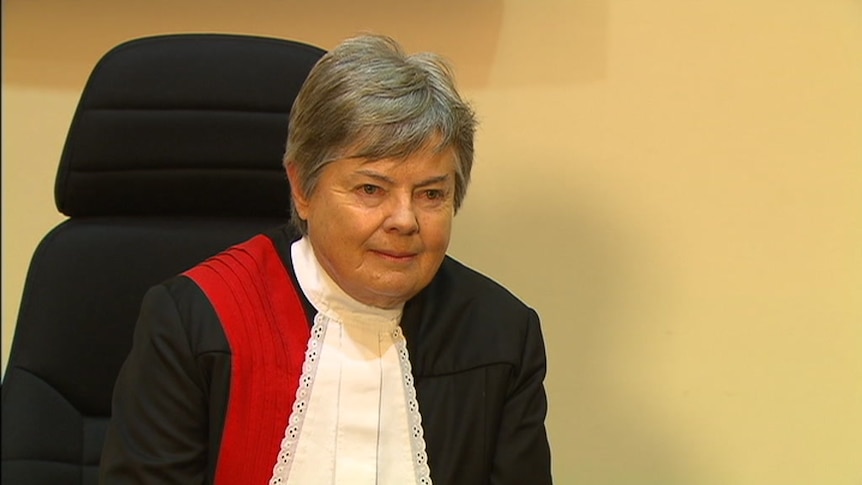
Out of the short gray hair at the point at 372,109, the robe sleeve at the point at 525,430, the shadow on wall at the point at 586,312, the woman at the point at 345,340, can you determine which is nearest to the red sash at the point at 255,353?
the woman at the point at 345,340

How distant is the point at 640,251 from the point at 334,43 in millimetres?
679

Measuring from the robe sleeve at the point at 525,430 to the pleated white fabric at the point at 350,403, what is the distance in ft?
0.41

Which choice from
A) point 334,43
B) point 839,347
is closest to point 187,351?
point 334,43

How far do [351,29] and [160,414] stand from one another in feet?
2.83

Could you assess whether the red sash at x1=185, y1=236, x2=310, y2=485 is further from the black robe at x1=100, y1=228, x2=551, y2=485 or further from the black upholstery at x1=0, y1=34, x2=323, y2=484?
the black upholstery at x1=0, y1=34, x2=323, y2=484

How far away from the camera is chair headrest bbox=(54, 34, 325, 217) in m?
1.45

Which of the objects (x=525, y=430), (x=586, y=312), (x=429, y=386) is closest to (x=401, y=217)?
(x=429, y=386)

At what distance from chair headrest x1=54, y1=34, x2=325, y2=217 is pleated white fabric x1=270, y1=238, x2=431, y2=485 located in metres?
0.20

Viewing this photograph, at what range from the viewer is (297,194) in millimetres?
1340

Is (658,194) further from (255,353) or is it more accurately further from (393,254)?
(255,353)

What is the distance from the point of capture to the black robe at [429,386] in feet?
4.20

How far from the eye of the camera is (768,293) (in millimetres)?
1765

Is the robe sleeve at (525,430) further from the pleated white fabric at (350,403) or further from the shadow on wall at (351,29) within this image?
the shadow on wall at (351,29)

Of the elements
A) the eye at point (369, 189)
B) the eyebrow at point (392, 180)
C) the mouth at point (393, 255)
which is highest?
the eyebrow at point (392, 180)
